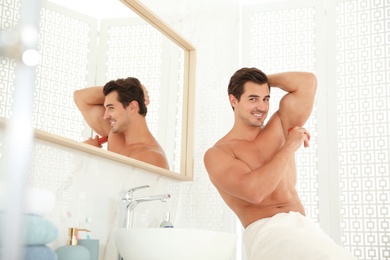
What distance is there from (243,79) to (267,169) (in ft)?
1.81

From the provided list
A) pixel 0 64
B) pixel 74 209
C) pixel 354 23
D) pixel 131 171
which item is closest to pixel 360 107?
pixel 354 23

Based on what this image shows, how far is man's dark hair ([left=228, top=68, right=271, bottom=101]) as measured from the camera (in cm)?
246

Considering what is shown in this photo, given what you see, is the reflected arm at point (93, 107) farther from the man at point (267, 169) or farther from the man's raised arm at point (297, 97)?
the man's raised arm at point (297, 97)

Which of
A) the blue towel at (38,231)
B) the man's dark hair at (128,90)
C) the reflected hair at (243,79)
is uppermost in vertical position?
the reflected hair at (243,79)

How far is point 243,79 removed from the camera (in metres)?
2.50

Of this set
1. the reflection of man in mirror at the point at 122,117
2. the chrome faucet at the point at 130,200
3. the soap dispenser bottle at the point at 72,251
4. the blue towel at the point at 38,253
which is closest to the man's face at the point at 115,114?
the reflection of man in mirror at the point at 122,117

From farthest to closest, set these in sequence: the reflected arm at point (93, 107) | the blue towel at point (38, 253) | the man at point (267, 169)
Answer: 1. the man at point (267, 169)
2. the reflected arm at point (93, 107)
3. the blue towel at point (38, 253)

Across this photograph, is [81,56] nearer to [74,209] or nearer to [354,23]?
[74,209]

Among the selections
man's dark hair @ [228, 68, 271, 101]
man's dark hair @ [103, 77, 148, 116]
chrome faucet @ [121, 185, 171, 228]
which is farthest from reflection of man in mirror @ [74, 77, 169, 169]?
man's dark hair @ [228, 68, 271, 101]

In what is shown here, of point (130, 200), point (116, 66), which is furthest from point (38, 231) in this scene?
point (116, 66)

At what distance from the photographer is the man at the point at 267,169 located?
2.00 metres

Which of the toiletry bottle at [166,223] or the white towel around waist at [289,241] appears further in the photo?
the toiletry bottle at [166,223]

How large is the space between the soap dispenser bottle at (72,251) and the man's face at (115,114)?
0.52 metres

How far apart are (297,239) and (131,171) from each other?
0.73 metres
